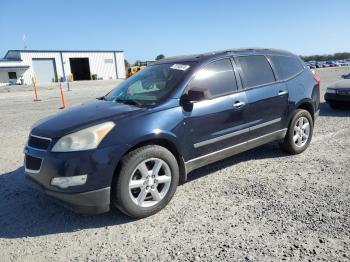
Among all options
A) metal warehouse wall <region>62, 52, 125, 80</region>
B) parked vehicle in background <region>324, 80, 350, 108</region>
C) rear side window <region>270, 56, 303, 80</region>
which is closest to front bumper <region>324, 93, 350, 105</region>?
parked vehicle in background <region>324, 80, 350, 108</region>

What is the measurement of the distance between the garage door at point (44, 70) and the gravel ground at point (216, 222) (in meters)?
51.2

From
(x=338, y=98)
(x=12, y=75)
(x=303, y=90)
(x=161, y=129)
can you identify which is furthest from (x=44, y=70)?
(x=161, y=129)

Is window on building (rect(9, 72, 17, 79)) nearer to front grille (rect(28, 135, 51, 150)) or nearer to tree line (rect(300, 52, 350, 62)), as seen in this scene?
front grille (rect(28, 135, 51, 150))

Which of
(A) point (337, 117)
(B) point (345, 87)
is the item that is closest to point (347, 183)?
(A) point (337, 117)

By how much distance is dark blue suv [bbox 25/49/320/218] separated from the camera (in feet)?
11.1

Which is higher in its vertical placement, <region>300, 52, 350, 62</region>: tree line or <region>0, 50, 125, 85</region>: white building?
<region>0, 50, 125, 85</region>: white building

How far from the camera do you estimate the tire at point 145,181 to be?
137 inches

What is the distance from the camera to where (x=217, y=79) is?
14.6 feet

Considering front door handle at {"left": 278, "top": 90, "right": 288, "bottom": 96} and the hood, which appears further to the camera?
front door handle at {"left": 278, "top": 90, "right": 288, "bottom": 96}

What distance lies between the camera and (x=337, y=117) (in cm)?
881

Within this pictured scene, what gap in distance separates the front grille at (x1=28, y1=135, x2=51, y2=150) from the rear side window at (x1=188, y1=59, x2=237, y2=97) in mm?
1790

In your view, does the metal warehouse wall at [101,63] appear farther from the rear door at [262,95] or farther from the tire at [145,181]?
the tire at [145,181]

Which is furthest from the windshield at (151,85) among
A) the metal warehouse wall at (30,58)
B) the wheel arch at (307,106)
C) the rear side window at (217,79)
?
the metal warehouse wall at (30,58)

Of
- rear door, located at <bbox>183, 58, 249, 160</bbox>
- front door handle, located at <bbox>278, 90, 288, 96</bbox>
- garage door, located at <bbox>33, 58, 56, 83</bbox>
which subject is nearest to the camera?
rear door, located at <bbox>183, 58, 249, 160</bbox>
